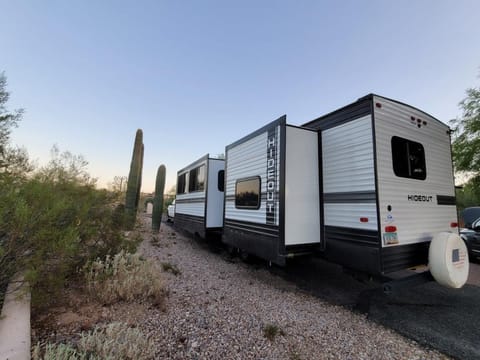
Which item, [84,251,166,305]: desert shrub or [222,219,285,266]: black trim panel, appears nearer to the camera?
[84,251,166,305]: desert shrub

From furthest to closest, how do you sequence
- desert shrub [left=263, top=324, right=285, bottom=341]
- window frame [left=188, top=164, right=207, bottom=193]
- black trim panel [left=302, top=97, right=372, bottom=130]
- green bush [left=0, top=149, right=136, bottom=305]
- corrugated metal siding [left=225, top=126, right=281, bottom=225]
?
1. window frame [left=188, top=164, right=207, bottom=193]
2. corrugated metal siding [left=225, top=126, right=281, bottom=225]
3. black trim panel [left=302, top=97, right=372, bottom=130]
4. desert shrub [left=263, top=324, right=285, bottom=341]
5. green bush [left=0, top=149, right=136, bottom=305]

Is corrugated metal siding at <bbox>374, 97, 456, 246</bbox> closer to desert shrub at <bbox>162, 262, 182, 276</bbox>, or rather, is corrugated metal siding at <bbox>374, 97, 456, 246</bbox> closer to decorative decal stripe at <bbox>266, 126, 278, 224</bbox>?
decorative decal stripe at <bbox>266, 126, 278, 224</bbox>

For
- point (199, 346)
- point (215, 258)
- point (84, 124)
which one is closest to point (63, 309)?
point (199, 346)

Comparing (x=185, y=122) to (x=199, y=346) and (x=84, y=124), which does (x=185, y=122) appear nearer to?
(x=84, y=124)

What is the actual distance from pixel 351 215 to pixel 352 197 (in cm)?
28

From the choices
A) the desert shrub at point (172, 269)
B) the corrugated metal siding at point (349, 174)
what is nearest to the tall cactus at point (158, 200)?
the desert shrub at point (172, 269)

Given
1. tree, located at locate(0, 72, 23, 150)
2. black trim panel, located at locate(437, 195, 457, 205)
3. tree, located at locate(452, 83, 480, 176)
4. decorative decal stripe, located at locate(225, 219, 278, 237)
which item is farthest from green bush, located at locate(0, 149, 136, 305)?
tree, located at locate(452, 83, 480, 176)

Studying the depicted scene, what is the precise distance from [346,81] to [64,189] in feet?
29.5

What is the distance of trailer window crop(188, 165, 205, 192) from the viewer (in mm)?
6883

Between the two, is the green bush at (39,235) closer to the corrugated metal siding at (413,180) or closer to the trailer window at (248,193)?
the trailer window at (248,193)

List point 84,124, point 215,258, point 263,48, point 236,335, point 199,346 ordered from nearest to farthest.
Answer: point 199,346 < point 236,335 < point 215,258 < point 263,48 < point 84,124

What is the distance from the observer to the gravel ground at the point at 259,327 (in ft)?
7.00

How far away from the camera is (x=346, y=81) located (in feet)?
25.1

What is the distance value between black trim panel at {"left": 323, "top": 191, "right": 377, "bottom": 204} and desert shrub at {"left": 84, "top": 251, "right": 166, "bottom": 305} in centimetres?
313
